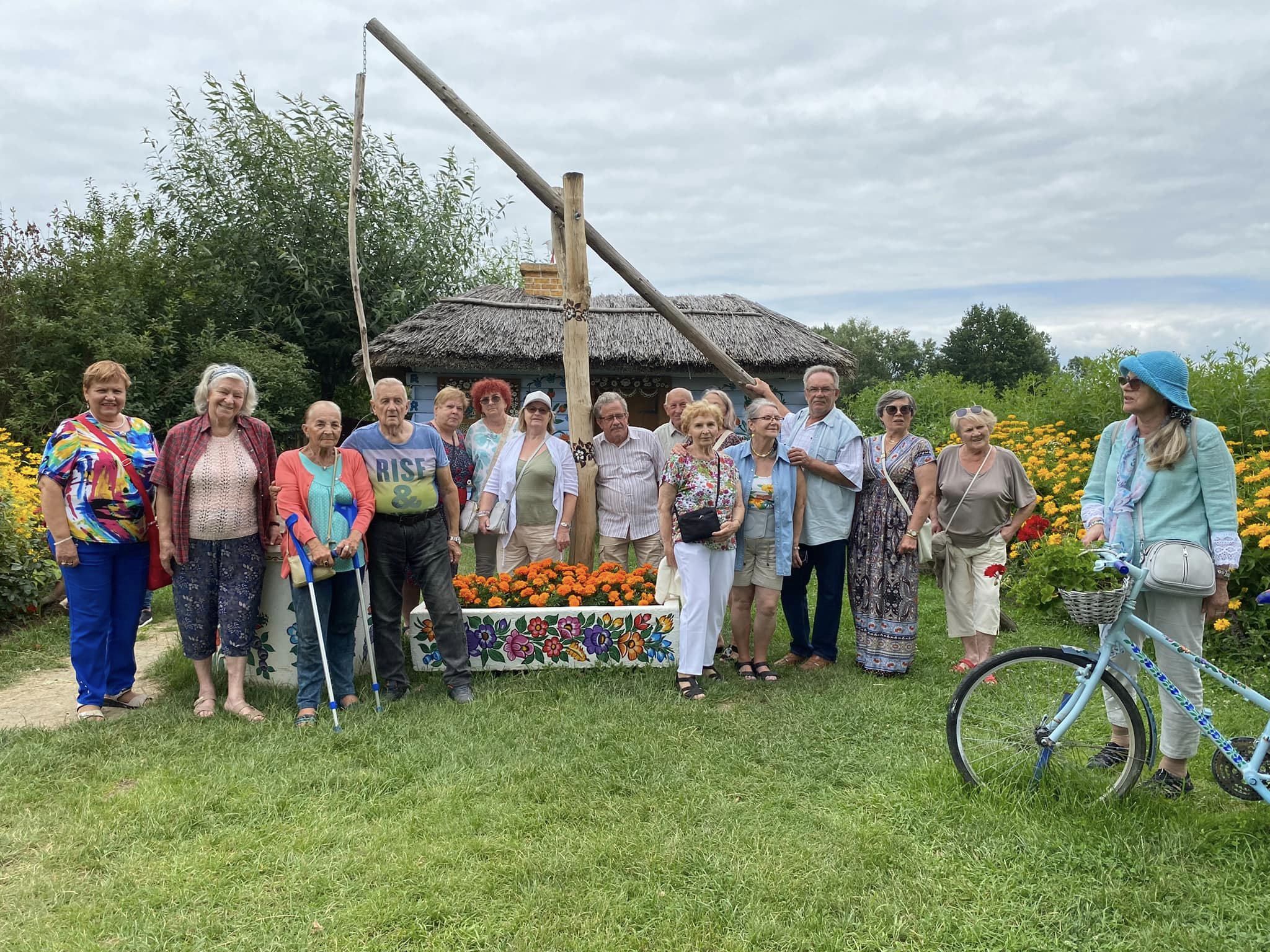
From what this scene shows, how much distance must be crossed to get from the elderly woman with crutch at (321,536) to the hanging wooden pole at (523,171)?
248cm

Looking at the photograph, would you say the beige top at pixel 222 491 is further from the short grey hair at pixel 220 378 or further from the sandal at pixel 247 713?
the sandal at pixel 247 713

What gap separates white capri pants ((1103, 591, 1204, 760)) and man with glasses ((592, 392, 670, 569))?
3085mm

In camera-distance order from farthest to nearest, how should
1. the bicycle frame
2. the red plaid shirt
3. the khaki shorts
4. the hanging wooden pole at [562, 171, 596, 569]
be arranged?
the hanging wooden pole at [562, 171, 596, 569]
the khaki shorts
the red plaid shirt
the bicycle frame

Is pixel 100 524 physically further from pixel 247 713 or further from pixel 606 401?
pixel 606 401

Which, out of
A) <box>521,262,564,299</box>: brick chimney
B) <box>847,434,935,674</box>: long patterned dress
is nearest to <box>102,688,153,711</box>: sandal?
<box>847,434,935,674</box>: long patterned dress

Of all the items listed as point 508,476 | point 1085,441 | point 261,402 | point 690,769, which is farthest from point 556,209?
point 261,402

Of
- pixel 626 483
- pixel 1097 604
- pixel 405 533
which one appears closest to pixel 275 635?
pixel 405 533

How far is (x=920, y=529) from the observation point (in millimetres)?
5270

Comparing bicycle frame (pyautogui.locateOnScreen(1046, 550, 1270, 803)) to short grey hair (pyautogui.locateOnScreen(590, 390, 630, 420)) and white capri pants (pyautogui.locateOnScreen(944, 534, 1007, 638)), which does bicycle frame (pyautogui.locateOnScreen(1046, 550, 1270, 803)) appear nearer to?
white capri pants (pyautogui.locateOnScreen(944, 534, 1007, 638))

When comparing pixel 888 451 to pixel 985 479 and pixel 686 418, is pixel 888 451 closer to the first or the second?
pixel 985 479

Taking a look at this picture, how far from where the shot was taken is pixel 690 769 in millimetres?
3967

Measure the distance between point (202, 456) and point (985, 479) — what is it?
4.57 metres

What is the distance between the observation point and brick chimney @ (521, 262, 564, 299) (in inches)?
546

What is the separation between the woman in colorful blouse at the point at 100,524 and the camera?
15.0ft
